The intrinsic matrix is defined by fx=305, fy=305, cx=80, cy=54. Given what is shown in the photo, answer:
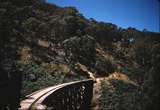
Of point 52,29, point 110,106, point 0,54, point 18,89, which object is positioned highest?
point 52,29

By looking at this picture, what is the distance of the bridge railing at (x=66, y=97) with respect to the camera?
17.7 m

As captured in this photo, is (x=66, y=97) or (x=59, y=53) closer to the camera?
(x=66, y=97)

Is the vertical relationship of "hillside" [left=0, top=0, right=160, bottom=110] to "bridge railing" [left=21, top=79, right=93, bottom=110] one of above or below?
above

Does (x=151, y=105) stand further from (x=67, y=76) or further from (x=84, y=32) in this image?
(x=84, y=32)

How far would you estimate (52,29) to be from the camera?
48.1 meters

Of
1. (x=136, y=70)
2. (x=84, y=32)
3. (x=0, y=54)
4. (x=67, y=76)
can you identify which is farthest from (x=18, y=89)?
(x=84, y=32)

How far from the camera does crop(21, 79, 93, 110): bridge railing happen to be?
1772 cm

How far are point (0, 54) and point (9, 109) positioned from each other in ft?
19.6

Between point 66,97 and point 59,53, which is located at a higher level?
point 59,53

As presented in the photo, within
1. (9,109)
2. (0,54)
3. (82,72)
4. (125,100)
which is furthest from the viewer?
→ (82,72)

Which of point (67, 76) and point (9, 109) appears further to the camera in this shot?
point (67, 76)

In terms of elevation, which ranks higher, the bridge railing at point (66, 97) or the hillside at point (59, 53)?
the hillside at point (59, 53)

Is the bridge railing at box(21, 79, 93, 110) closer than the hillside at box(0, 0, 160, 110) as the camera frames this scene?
Yes

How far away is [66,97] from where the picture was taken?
2438cm
